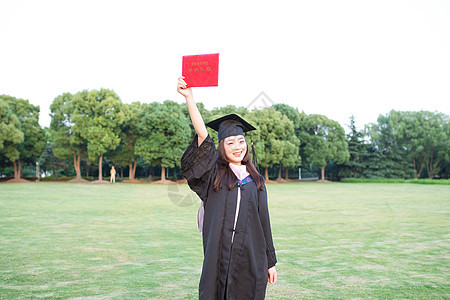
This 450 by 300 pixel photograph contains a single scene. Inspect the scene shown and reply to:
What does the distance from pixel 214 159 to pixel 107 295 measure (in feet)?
8.60

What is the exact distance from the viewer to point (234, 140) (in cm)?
285

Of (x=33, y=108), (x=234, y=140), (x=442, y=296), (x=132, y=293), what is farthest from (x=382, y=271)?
(x=33, y=108)

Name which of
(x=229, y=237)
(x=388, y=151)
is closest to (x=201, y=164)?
(x=229, y=237)

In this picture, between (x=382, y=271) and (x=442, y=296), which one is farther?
(x=382, y=271)

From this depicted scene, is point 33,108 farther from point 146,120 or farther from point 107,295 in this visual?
point 107,295

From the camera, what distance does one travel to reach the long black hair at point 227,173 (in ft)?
8.86

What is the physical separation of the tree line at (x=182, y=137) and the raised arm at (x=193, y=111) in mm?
34215

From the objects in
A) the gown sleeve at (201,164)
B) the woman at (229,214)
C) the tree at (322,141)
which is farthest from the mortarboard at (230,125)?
the tree at (322,141)

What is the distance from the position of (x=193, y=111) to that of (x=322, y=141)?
45956 millimetres

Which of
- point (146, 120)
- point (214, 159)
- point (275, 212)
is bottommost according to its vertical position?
point (275, 212)

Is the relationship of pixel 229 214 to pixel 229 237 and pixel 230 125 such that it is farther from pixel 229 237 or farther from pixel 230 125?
pixel 230 125

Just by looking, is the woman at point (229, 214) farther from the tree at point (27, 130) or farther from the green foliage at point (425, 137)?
the green foliage at point (425, 137)

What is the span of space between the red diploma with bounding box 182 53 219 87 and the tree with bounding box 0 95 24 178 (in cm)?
3680

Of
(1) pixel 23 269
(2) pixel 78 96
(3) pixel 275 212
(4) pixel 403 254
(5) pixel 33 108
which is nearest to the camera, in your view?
(1) pixel 23 269
